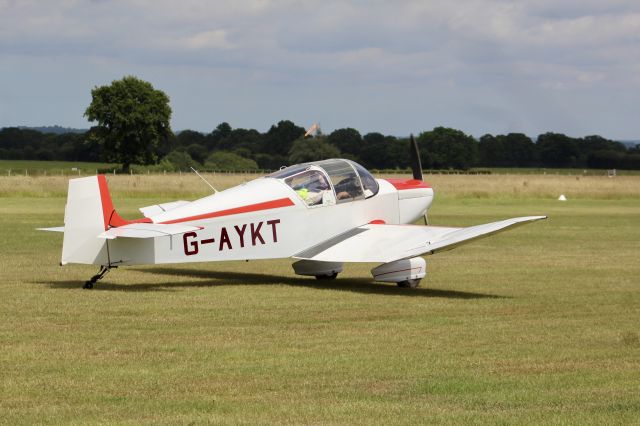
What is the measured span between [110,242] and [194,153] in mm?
106634

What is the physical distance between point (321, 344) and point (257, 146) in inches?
3965

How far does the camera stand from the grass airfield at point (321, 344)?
696 cm

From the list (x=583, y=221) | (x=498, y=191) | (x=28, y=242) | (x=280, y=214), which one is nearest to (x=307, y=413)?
(x=280, y=214)

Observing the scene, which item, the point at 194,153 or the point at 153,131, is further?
the point at 194,153

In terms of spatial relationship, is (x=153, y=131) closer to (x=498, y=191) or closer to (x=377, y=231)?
(x=498, y=191)

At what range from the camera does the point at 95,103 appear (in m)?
93.2

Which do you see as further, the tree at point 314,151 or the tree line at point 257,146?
the tree line at point 257,146

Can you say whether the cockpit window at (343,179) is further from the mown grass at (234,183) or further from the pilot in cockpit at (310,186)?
the mown grass at (234,183)

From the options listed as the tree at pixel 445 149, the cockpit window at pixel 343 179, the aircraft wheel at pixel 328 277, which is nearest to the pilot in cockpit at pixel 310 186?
the cockpit window at pixel 343 179

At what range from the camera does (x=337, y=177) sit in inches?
565

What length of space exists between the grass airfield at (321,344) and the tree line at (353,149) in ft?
230

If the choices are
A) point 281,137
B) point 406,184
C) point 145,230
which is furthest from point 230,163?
point 145,230

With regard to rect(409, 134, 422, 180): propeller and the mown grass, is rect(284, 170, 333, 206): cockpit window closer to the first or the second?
rect(409, 134, 422, 180): propeller

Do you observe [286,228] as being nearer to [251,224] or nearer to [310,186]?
[251,224]
